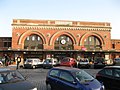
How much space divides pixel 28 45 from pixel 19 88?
1592 inches

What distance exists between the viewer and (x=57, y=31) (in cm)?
4825

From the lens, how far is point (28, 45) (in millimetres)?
48344

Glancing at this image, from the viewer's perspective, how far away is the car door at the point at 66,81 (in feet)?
33.9

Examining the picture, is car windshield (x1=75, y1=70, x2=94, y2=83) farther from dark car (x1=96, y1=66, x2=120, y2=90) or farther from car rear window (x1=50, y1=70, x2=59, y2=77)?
dark car (x1=96, y1=66, x2=120, y2=90)

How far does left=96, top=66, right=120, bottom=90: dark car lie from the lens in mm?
11869

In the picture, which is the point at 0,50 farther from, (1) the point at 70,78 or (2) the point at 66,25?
(1) the point at 70,78

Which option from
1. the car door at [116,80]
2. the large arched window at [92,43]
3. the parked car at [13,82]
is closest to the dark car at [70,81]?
the car door at [116,80]

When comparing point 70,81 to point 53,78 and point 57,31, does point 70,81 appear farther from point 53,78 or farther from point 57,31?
point 57,31

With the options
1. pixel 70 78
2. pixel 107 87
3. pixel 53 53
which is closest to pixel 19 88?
pixel 70 78

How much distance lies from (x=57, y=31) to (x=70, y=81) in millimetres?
38054

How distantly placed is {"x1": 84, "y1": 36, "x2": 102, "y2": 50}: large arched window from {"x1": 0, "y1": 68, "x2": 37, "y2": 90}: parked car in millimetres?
40585

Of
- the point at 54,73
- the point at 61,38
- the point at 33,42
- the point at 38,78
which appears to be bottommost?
the point at 38,78

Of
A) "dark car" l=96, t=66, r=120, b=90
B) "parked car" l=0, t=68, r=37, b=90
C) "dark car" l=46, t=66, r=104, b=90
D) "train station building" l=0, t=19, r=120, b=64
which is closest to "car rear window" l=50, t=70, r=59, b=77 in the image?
"dark car" l=46, t=66, r=104, b=90

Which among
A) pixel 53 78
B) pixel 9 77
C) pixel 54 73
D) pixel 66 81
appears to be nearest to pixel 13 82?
pixel 9 77
